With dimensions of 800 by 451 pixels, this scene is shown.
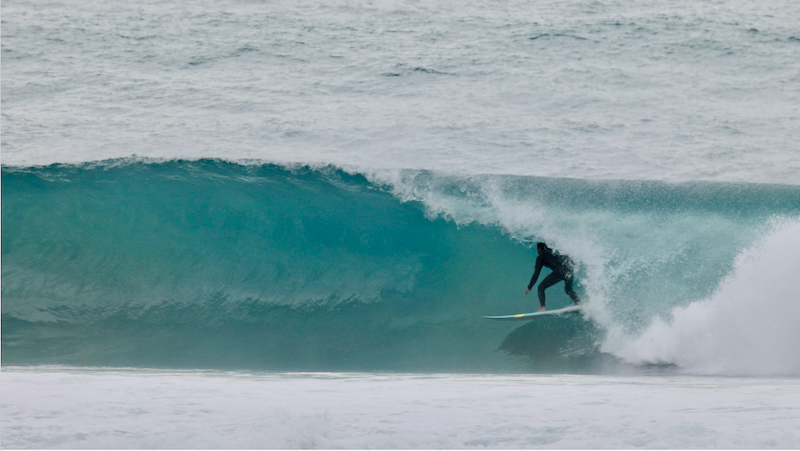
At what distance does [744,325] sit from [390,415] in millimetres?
3582

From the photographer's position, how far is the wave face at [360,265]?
17.4 feet

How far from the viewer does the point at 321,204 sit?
24.4 feet

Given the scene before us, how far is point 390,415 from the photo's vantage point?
277 centimetres

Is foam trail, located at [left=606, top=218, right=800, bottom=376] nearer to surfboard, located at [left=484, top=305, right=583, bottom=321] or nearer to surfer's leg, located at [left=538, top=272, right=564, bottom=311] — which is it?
surfboard, located at [left=484, top=305, right=583, bottom=321]

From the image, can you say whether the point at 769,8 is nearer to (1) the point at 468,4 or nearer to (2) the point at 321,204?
(1) the point at 468,4

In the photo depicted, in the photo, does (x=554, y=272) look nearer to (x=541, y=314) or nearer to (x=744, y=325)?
(x=541, y=314)

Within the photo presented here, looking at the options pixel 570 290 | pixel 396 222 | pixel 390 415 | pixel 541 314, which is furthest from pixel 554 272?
pixel 390 415

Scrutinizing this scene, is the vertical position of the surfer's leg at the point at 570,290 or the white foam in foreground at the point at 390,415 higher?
the surfer's leg at the point at 570,290

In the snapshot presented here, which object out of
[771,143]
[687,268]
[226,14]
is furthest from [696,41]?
[226,14]

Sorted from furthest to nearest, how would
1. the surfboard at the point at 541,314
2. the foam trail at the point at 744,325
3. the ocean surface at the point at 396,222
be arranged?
the surfboard at the point at 541,314
the foam trail at the point at 744,325
the ocean surface at the point at 396,222

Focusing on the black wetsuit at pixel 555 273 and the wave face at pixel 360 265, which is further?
the black wetsuit at pixel 555 273

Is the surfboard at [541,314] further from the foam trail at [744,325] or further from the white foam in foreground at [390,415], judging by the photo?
the white foam in foreground at [390,415]

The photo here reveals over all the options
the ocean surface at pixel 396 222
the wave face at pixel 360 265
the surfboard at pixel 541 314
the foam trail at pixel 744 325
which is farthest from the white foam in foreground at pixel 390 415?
the surfboard at pixel 541 314

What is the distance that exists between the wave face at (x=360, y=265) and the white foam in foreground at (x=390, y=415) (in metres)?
1.57
